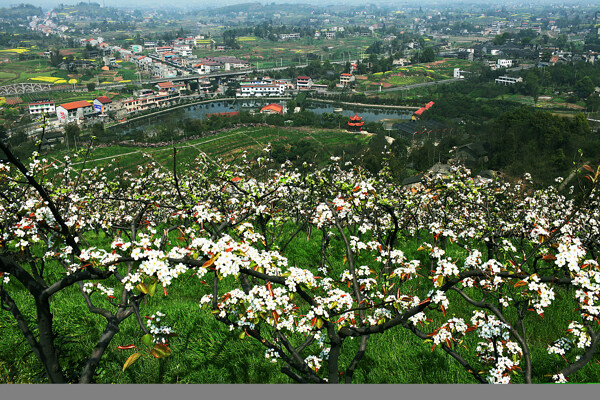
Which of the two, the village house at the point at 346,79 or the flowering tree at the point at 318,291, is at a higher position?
the flowering tree at the point at 318,291

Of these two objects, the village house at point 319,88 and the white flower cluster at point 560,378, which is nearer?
the white flower cluster at point 560,378

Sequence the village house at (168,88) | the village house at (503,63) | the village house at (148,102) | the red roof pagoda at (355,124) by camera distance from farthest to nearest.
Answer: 1. the village house at (503,63)
2. the village house at (168,88)
3. the village house at (148,102)
4. the red roof pagoda at (355,124)

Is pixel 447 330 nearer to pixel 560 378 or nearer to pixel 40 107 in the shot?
pixel 560 378

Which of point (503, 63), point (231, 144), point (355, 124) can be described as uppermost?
point (503, 63)

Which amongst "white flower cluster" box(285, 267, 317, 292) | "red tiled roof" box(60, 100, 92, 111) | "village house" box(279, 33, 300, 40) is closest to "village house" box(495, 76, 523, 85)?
"red tiled roof" box(60, 100, 92, 111)

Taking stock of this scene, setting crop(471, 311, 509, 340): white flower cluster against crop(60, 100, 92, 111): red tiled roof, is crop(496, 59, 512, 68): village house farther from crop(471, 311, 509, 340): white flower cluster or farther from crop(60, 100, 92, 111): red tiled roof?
crop(471, 311, 509, 340): white flower cluster

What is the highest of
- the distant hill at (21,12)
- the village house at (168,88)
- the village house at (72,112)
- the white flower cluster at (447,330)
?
the distant hill at (21,12)

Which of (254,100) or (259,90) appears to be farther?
(259,90)

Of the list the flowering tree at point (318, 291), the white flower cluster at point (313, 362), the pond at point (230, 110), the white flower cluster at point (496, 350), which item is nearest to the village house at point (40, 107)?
the pond at point (230, 110)

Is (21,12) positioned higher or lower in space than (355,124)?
higher

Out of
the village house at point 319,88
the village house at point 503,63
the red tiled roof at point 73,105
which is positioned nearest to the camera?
the red tiled roof at point 73,105

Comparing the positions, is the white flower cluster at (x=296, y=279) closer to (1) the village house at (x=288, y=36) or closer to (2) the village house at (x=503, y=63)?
(2) the village house at (x=503, y=63)

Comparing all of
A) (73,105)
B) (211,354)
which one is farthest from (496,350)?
(73,105)
